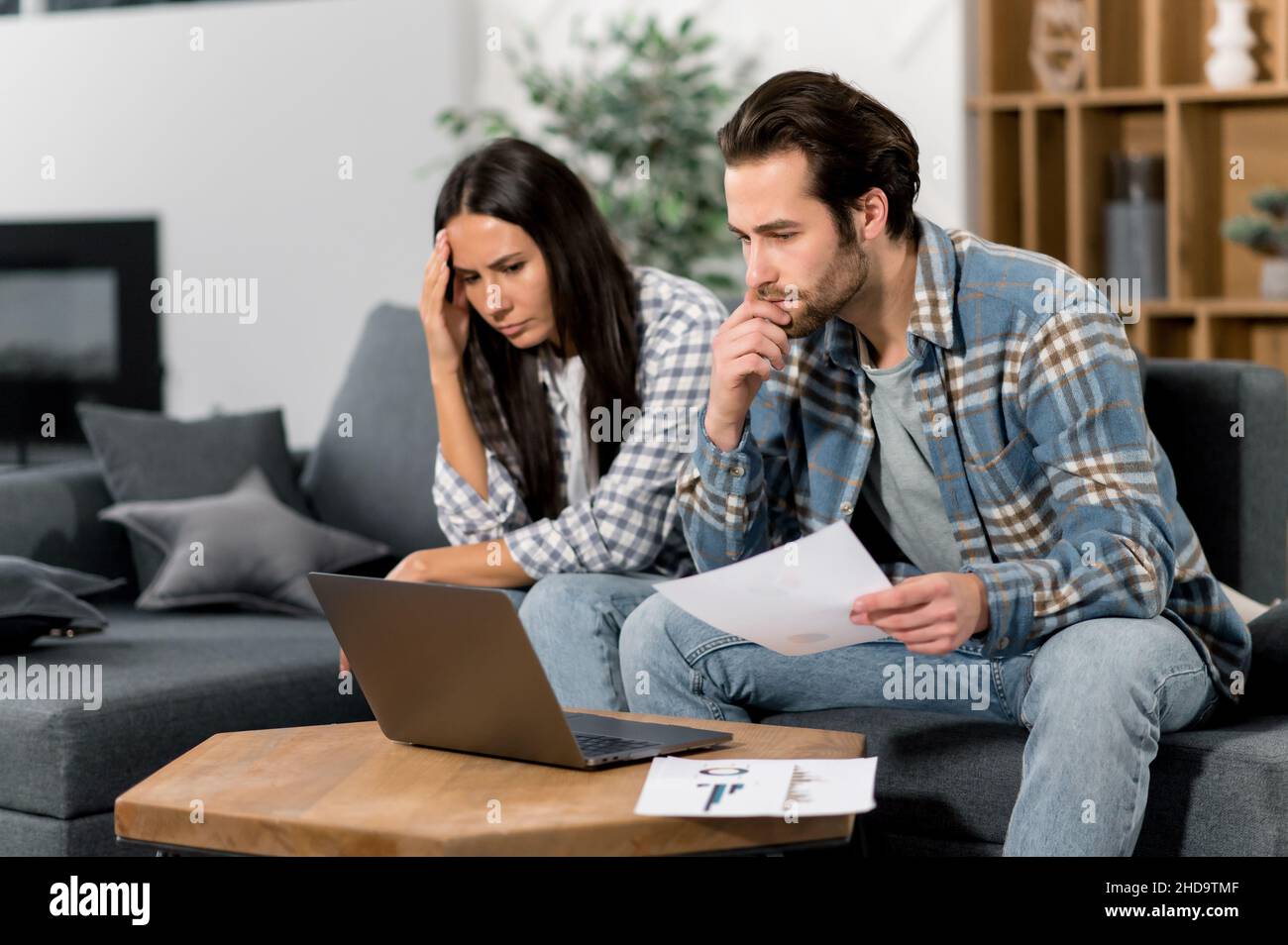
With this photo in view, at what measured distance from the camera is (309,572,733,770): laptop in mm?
1350

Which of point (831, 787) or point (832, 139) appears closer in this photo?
point (831, 787)

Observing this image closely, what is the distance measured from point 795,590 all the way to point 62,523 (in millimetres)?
1730

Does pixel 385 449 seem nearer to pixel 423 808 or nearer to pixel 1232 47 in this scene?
pixel 423 808

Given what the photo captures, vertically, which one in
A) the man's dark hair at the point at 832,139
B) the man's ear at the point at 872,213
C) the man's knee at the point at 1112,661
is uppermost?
the man's dark hair at the point at 832,139

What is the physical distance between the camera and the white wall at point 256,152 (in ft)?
14.9

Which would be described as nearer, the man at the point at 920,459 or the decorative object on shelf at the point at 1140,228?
the man at the point at 920,459

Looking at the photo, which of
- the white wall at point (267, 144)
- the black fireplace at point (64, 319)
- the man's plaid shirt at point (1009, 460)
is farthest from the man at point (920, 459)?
the black fireplace at point (64, 319)

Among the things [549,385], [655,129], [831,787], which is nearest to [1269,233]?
[655,129]

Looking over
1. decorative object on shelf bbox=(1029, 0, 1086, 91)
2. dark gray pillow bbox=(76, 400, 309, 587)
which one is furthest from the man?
decorative object on shelf bbox=(1029, 0, 1086, 91)

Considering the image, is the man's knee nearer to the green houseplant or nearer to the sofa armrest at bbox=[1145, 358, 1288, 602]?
the sofa armrest at bbox=[1145, 358, 1288, 602]

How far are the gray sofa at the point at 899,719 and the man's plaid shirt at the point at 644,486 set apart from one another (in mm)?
356

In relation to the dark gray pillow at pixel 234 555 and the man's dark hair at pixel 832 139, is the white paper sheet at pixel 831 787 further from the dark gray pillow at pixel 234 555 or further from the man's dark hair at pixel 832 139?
the dark gray pillow at pixel 234 555

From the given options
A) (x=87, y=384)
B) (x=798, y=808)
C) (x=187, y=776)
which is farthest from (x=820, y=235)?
(x=87, y=384)

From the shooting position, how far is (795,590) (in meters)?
1.37
